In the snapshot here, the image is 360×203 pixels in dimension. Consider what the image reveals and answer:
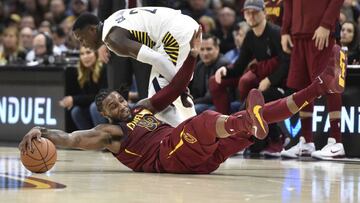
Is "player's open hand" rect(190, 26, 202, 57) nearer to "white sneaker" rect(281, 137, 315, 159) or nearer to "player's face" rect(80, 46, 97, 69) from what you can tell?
"white sneaker" rect(281, 137, 315, 159)

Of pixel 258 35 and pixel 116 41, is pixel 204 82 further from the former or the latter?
pixel 116 41

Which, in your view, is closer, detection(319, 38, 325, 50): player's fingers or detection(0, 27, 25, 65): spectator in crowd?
detection(319, 38, 325, 50): player's fingers

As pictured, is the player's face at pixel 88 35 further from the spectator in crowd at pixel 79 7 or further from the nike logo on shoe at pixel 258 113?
the spectator in crowd at pixel 79 7

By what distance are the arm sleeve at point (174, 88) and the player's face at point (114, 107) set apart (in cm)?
46

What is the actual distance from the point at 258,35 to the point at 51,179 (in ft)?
13.2

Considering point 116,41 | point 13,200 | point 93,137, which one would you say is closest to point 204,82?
point 116,41

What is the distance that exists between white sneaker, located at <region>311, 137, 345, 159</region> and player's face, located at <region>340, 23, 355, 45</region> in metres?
1.54

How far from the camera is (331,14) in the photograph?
8.03 meters

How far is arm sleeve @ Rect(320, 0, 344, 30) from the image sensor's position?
8.02 m

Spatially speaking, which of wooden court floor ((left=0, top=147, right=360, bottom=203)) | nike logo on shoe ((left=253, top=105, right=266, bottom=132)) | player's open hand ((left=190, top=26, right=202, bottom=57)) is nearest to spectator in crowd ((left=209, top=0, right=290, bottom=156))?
wooden court floor ((left=0, top=147, right=360, bottom=203))

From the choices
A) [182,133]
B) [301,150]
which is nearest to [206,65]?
[301,150]

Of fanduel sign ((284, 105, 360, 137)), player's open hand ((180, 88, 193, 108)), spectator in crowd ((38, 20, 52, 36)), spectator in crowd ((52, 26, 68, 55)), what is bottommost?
fanduel sign ((284, 105, 360, 137))

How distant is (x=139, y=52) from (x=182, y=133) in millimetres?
1163

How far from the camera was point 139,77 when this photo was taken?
8391mm
